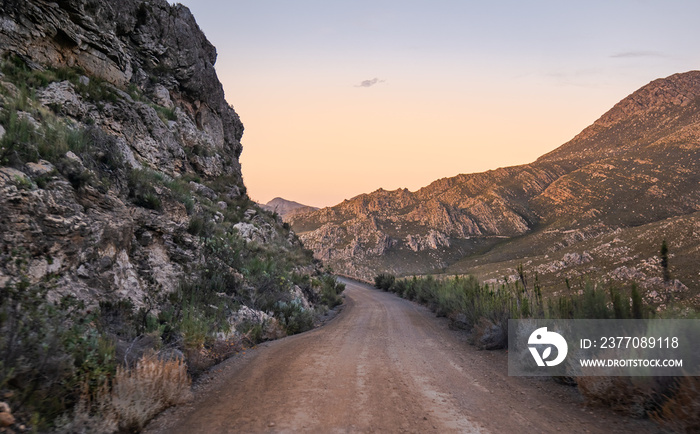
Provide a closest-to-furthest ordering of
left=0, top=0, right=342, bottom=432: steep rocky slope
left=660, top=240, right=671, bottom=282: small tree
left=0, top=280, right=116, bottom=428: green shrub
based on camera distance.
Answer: left=0, top=280, right=116, bottom=428: green shrub < left=0, top=0, right=342, bottom=432: steep rocky slope < left=660, top=240, right=671, bottom=282: small tree

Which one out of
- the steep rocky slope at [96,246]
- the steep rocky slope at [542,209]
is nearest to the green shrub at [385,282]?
the steep rocky slope at [542,209]

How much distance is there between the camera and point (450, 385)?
257 inches

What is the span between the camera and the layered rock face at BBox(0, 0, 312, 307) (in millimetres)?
6594

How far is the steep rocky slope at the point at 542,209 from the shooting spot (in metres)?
63.9

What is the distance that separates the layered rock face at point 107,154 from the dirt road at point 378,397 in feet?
10.4

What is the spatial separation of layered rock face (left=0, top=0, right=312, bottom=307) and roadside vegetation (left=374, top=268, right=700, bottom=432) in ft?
28.5

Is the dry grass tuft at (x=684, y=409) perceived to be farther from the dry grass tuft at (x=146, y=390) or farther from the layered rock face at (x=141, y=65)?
the layered rock face at (x=141, y=65)

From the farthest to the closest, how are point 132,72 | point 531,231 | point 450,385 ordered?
point 531,231
point 132,72
point 450,385

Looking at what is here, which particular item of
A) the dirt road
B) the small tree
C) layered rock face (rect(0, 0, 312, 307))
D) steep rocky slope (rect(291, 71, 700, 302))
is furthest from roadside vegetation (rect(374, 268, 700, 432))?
steep rocky slope (rect(291, 71, 700, 302))

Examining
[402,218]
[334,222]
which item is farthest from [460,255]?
[334,222]

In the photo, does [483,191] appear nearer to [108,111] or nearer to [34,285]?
[108,111]

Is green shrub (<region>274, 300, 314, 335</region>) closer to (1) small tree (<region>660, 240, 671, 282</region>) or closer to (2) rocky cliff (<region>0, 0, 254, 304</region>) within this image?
(2) rocky cliff (<region>0, 0, 254, 304</region>)

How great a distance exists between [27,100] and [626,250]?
52783 millimetres

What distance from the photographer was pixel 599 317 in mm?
6738
